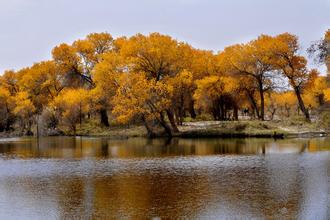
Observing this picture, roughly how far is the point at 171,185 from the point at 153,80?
4029 cm

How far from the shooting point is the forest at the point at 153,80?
68.8m

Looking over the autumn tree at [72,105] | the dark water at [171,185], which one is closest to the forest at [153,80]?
the autumn tree at [72,105]

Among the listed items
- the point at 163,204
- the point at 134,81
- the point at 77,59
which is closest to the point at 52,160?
the point at 163,204

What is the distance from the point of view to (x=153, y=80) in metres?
68.1

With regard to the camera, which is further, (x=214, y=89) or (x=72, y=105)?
(x=72, y=105)

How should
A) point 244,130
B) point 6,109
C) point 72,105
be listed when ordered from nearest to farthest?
point 244,130
point 72,105
point 6,109

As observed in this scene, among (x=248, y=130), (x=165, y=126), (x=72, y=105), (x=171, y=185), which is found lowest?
(x=171, y=185)

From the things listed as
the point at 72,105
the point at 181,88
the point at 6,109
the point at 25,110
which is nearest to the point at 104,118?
the point at 72,105

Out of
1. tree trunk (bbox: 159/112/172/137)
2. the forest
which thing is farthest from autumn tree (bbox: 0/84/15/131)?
tree trunk (bbox: 159/112/172/137)

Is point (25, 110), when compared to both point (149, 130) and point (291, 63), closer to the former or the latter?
point (149, 130)

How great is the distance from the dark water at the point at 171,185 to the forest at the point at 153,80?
23963mm

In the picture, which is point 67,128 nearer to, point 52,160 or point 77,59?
point 77,59

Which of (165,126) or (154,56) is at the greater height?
(154,56)

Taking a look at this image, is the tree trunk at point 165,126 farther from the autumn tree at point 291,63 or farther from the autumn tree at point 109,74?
the autumn tree at point 291,63
